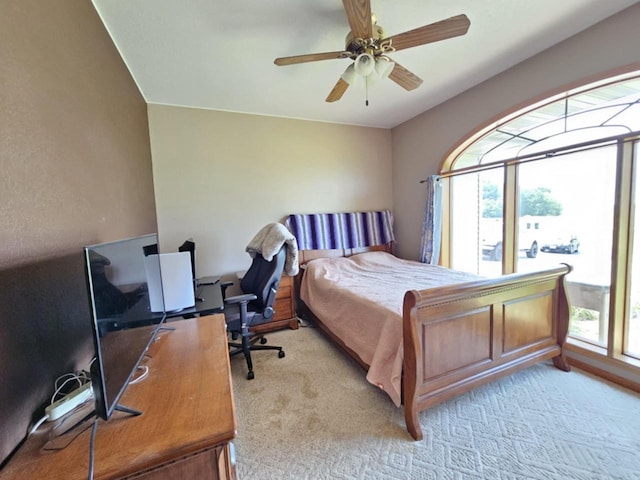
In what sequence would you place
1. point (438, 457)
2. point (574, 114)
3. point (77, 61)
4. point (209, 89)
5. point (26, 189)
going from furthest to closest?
point (209, 89) → point (574, 114) → point (438, 457) → point (77, 61) → point (26, 189)

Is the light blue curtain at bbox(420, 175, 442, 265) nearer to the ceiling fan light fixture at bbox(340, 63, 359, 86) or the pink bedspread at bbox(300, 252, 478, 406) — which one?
the pink bedspread at bbox(300, 252, 478, 406)

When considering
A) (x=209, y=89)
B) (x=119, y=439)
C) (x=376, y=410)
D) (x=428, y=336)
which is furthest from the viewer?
(x=209, y=89)

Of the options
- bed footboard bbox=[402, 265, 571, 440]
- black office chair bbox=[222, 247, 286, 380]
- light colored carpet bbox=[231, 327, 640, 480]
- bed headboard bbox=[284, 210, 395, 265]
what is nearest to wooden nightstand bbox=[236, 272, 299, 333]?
bed headboard bbox=[284, 210, 395, 265]

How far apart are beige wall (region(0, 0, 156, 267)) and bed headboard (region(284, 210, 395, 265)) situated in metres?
2.03

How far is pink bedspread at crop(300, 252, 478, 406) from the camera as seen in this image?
1.77 m

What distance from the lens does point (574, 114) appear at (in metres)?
2.32

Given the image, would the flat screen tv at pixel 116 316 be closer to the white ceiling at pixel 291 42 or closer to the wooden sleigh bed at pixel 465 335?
the wooden sleigh bed at pixel 465 335

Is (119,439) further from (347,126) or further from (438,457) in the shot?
(347,126)

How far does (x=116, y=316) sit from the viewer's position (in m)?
0.88

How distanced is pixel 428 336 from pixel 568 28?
2.54 m

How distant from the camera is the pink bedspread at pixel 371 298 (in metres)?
1.77

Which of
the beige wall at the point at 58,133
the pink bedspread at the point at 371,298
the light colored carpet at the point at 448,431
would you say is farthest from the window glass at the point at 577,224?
the beige wall at the point at 58,133

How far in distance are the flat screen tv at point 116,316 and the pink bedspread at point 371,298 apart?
139 cm

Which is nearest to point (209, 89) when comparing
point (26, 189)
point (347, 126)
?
point (347, 126)
